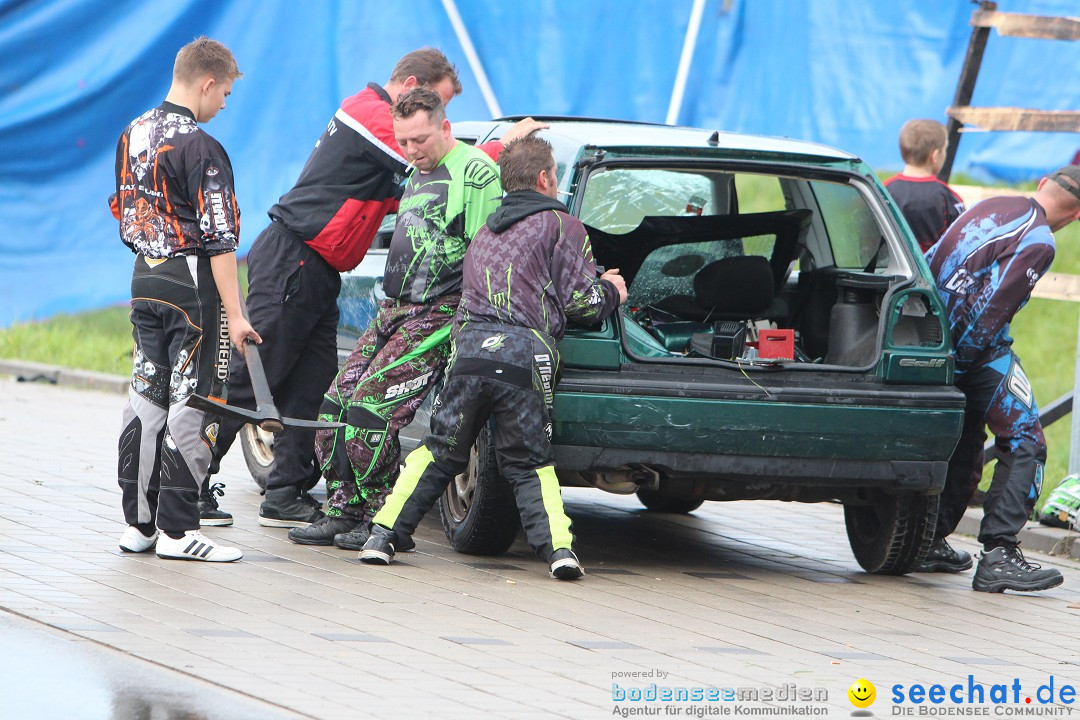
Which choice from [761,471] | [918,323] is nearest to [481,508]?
[761,471]

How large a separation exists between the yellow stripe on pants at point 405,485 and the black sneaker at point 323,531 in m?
0.50

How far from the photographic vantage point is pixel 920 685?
5.06 m

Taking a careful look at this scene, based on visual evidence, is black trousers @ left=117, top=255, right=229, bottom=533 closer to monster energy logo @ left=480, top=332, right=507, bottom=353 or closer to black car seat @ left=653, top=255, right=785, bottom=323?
monster energy logo @ left=480, top=332, right=507, bottom=353

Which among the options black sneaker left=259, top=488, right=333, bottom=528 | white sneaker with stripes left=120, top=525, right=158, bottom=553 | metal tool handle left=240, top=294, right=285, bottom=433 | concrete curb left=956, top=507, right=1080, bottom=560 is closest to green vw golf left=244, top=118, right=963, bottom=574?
black sneaker left=259, top=488, right=333, bottom=528

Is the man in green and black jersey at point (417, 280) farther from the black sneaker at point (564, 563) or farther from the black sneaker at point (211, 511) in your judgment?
the black sneaker at point (564, 563)

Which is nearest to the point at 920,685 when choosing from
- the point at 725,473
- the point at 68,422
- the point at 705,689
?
the point at 705,689

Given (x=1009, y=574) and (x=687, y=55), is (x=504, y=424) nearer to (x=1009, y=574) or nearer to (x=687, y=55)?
(x=1009, y=574)

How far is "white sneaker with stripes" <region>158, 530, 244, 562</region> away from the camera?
21.1 ft

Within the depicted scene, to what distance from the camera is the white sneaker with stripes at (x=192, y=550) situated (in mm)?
6438

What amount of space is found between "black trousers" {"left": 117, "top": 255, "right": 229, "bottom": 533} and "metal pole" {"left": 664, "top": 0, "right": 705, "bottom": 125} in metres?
8.89

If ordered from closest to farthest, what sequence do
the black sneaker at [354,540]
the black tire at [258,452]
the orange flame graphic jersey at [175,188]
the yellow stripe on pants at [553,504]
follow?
the orange flame graphic jersey at [175,188], the yellow stripe on pants at [553,504], the black sneaker at [354,540], the black tire at [258,452]

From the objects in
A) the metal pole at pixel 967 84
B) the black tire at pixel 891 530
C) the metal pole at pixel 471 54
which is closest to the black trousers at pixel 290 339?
the black tire at pixel 891 530

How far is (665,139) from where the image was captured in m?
6.82

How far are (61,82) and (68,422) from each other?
4.59 meters
